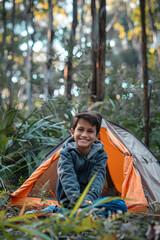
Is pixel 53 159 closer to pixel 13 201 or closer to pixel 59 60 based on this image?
pixel 13 201

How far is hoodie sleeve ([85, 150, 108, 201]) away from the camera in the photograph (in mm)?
2029

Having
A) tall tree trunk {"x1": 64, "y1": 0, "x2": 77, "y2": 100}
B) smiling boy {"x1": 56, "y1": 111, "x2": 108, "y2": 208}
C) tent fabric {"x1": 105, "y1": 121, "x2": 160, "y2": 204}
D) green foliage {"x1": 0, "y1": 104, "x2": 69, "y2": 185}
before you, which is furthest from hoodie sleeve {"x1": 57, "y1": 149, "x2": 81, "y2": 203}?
tall tree trunk {"x1": 64, "y1": 0, "x2": 77, "y2": 100}

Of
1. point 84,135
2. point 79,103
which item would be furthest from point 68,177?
point 79,103

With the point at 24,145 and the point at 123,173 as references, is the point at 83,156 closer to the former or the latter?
the point at 123,173

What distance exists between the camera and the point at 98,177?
2.21 m

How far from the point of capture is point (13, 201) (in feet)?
8.50

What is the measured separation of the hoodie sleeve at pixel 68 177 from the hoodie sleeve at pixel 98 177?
115 millimetres

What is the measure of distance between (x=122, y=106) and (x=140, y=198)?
3.30 meters

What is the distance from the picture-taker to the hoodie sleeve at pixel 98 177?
2.03 m

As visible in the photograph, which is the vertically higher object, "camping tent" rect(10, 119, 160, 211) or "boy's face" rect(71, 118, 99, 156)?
"boy's face" rect(71, 118, 99, 156)

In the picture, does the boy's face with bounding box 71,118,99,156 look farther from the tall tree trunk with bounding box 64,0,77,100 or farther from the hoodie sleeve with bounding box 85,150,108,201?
the tall tree trunk with bounding box 64,0,77,100

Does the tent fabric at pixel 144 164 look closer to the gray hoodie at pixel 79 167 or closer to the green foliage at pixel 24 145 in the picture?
the gray hoodie at pixel 79 167

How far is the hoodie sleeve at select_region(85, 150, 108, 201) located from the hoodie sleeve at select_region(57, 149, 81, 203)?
0.11 metres

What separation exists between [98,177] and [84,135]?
1.33ft
